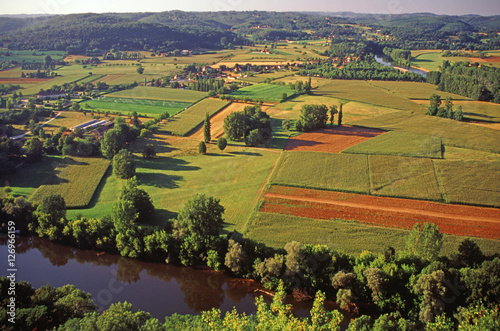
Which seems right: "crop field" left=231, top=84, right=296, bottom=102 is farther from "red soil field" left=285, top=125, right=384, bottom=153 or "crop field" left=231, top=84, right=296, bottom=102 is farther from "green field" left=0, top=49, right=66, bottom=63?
"green field" left=0, top=49, right=66, bottom=63

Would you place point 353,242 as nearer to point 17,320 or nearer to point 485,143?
point 17,320

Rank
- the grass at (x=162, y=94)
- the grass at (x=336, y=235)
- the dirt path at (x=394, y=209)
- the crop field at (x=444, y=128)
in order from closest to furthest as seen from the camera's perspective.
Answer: the grass at (x=336, y=235), the dirt path at (x=394, y=209), the crop field at (x=444, y=128), the grass at (x=162, y=94)

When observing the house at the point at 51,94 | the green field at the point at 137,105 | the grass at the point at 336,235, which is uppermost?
the house at the point at 51,94

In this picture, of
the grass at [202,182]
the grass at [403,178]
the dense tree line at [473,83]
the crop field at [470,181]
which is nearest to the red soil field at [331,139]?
the grass at [202,182]

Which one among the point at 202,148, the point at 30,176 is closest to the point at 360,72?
the point at 202,148

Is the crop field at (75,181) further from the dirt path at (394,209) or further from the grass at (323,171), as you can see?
the grass at (323,171)

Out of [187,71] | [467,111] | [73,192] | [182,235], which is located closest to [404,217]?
[182,235]
